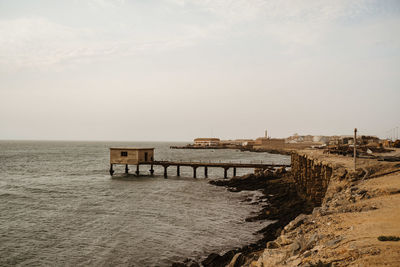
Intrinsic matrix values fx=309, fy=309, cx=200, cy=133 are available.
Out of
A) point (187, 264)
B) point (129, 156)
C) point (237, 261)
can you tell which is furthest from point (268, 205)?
point (129, 156)

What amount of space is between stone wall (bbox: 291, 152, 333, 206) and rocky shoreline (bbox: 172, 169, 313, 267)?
28.5 inches

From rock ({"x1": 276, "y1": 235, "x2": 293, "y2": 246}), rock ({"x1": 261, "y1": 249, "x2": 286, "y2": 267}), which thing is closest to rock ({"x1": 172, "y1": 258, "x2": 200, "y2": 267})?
rock ({"x1": 276, "y1": 235, "x2": 293, "y2": 246})

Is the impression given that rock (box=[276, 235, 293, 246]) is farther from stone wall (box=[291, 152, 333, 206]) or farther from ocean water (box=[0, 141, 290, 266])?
stone wall (box=[291, 152, 333, 206])

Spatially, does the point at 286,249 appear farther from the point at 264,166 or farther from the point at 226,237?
the point at 264,166

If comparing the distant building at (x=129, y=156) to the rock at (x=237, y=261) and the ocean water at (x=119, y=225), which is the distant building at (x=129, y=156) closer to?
the ocean water at (x=119, y=225)

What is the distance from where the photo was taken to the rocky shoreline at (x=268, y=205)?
15.1 metres

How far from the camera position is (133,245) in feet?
59.4

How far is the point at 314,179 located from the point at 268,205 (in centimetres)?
470

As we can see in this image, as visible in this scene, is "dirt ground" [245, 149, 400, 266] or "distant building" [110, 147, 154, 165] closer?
"dirt ground" [245, 149, 400, 266]

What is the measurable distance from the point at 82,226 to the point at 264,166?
29030 mm

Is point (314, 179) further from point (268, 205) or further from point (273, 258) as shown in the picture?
point (273, 258)

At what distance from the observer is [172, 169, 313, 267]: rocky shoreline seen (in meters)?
15.1

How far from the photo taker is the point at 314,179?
984 inches

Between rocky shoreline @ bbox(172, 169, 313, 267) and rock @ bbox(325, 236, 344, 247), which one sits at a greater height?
rock @ bbox(325, 236, 344, 247)
